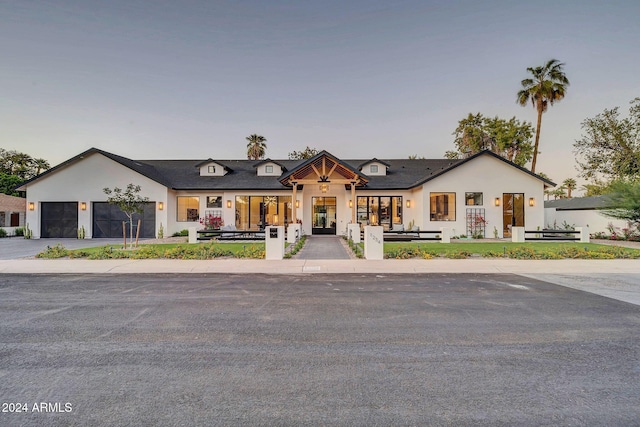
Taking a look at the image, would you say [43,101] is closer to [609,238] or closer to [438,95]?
[438,95]

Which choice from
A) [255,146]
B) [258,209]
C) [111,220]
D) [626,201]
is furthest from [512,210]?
[255,146]

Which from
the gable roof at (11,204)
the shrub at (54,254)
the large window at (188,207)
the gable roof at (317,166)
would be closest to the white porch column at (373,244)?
the gable roof at (317,166)

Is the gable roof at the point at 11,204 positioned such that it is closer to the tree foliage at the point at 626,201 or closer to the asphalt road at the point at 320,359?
the asphalt road at the point at 320,359

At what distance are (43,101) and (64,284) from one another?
2179cm

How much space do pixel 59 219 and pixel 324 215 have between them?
1875 centimetres

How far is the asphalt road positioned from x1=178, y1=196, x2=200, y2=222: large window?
16.0 metres

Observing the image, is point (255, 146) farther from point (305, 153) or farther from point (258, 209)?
point (258, 209)

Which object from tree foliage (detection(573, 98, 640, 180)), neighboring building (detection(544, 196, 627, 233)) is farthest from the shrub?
tree foliage (detection(573, 98, 640, 180))

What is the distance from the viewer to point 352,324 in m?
5.11

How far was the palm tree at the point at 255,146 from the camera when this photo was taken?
4228cm

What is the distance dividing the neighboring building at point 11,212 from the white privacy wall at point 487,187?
111 feet

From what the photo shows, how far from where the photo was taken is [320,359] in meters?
3.81

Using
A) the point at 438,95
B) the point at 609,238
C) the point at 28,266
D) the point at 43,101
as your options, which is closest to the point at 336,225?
the point at 438,95

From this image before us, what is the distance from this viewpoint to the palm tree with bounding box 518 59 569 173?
2814 centimetres
